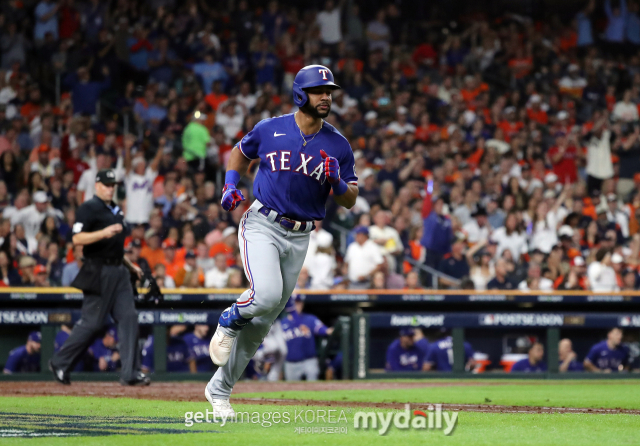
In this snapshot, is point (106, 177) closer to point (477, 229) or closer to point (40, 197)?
point (40, 197)

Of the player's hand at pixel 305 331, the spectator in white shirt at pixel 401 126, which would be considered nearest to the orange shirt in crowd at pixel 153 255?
the player's hand at pixel 305 331

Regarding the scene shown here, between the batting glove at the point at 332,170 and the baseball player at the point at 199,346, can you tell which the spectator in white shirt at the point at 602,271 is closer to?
the baseball player at the point at 199,346

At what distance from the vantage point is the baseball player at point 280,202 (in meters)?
5.18

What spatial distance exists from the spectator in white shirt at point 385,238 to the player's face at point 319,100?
7.35 metres

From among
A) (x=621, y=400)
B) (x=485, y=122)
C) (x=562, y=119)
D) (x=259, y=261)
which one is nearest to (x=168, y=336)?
(x=621, y=400)

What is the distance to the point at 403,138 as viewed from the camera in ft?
53.1

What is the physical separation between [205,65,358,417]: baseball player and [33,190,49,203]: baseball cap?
8171 millimetres

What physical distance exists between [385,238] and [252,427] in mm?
8244

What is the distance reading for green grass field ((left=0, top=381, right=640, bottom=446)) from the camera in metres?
4.20

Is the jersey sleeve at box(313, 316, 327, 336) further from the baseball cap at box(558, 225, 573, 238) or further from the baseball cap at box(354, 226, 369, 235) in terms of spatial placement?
the baseball cap at box(558, 225, 573, 238)

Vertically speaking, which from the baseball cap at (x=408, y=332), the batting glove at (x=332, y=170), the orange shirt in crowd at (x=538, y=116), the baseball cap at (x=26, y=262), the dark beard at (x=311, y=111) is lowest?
the baseball cap at (x=408, y=332)

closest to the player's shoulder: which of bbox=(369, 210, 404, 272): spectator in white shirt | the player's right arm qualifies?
bbox=(369, 210, 404, 272): spectator in white shirt

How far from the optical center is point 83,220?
802 centimetres

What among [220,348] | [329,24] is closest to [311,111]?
[220,348]
